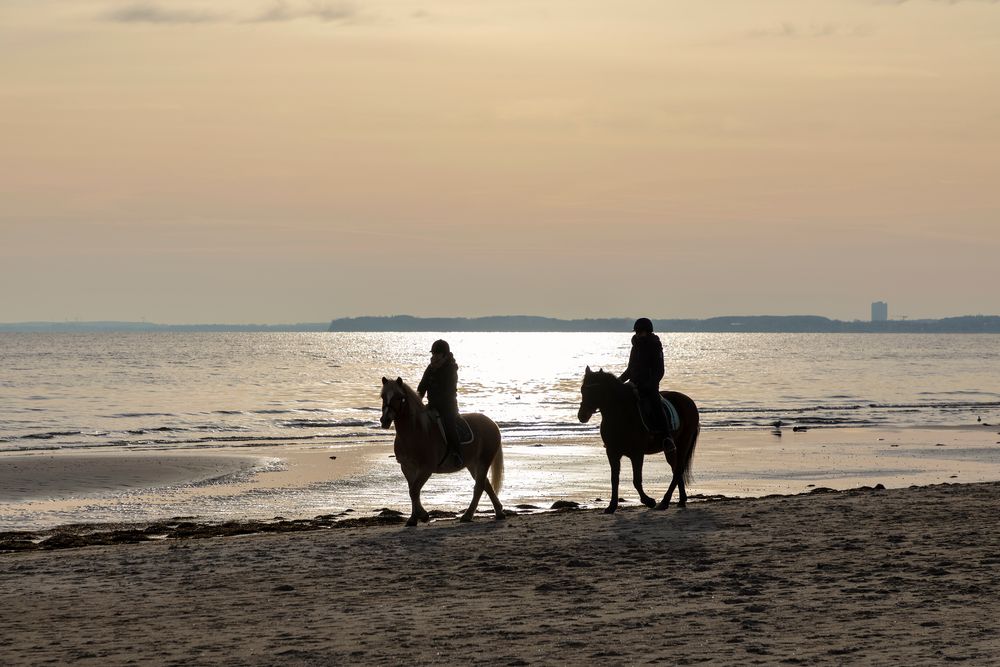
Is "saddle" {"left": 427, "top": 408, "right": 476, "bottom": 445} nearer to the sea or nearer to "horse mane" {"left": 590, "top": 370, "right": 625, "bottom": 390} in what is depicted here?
"horse mane" {"left": 590, "top": 370, "right": 625, "bottom": 390}

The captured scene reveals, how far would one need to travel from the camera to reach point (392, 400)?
14445 mm

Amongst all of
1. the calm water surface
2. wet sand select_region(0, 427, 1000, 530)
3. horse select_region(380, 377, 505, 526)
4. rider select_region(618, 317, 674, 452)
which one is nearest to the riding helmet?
rider select_region(618, 317, 674, 452)

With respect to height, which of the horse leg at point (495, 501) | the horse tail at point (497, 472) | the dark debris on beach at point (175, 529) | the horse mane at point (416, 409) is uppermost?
the horse mane at point (416, 409)

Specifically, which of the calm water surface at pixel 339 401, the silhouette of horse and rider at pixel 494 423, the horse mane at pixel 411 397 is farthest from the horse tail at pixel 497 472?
the calm water surface at pixel 339 401

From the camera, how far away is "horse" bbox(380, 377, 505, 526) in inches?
575

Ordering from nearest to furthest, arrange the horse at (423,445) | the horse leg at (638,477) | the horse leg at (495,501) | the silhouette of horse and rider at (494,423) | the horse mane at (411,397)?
the horse at (423,445) → the horse mane at (411,397) → the silhouette of horse and rider at (494,423) → the horse leg at (495,501) → the horse leg at (638,477)

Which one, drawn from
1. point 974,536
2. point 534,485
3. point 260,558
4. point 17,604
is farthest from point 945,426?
Answer: point 17,604

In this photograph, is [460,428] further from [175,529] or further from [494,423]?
[175,529]

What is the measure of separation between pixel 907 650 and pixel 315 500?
14390 mm

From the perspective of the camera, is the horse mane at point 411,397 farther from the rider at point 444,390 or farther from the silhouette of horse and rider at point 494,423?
the rider at point 444,390

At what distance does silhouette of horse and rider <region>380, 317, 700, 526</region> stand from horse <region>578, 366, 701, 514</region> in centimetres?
1

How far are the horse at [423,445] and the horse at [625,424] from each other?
1.40 metres

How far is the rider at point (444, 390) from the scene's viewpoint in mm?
14945

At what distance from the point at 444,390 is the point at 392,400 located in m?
0.83
